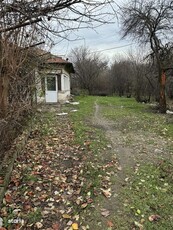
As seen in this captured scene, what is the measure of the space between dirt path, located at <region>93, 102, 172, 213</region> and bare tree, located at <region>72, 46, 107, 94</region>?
3508cm

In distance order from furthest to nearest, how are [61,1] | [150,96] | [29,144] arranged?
[150,96] → [29,144] → [61,1]

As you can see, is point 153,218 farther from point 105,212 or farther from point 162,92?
point 162,92

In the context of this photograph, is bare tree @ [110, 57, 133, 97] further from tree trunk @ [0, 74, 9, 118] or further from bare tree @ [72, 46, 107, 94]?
tree trunk @ [0, 74, 9, 118]

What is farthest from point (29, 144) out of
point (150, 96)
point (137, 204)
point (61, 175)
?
point (150, 96)

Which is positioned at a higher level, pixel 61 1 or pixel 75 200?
pixel 61 1

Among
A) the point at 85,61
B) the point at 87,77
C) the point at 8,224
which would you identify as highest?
the point at 85,61

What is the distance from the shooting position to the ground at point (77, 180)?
392 cm

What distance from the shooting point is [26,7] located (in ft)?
14.3

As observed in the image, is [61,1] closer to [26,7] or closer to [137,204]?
[26,7]

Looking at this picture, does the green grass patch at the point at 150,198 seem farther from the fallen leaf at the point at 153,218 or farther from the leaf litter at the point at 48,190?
the leaf litter at the point at 48,190

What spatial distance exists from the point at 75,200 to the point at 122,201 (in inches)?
30.7

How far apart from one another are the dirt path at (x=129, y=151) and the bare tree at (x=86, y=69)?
35.1 m

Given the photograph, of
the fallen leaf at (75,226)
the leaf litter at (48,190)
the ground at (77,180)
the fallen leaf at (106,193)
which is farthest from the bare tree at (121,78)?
the fallen leaf at (75,226)

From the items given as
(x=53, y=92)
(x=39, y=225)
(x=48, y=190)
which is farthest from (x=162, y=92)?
(x=39, y=225)
